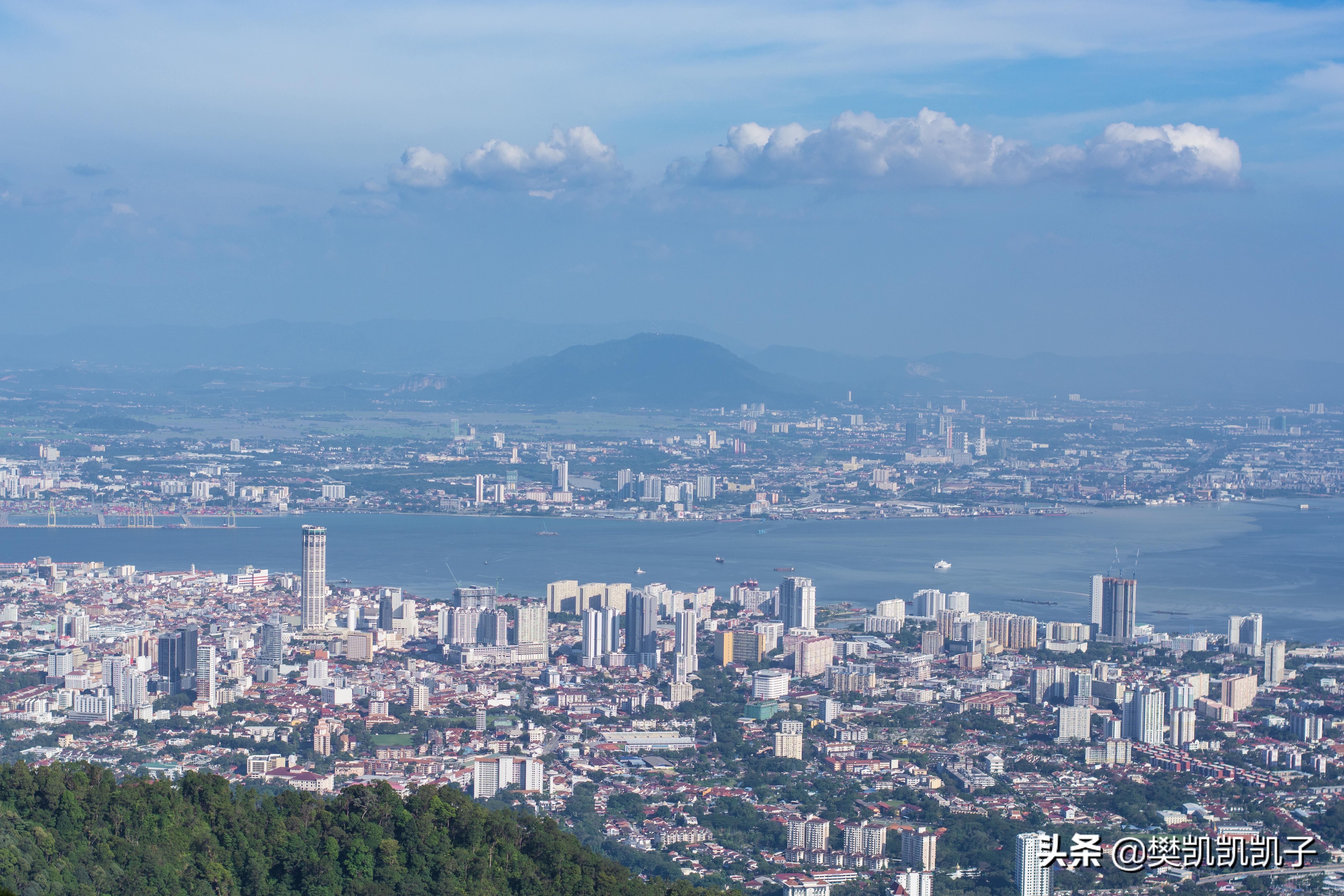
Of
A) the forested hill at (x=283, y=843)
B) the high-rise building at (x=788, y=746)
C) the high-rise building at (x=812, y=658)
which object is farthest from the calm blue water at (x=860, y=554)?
the forested hill at (x=283, y=843)

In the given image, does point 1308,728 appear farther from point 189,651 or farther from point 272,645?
point 189,651

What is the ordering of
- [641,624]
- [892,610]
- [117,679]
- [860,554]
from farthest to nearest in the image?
[860,554] → [892,610] → [641,624] → [117,679]

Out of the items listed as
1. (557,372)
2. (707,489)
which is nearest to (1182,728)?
(707,489)

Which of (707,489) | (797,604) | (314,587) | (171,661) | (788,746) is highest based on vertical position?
(707,489)

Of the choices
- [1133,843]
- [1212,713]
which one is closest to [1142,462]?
[1212,713]

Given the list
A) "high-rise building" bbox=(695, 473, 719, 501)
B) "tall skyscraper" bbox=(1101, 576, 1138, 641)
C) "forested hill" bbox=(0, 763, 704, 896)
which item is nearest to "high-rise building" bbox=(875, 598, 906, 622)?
"tall skyscraper" bbox=(1101, 576, 1138, 641)

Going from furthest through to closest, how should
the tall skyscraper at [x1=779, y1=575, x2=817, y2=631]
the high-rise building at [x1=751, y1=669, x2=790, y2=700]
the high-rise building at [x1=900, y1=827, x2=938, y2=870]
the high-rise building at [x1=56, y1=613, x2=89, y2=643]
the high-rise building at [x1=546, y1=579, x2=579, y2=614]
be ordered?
1. the high-rise building at [x1=546, y1=579, x2=579, y2=614]
2. the tall skyscraper at [x1=779, y1=575, x2=817, y2=631]
3. the high-rise building at [x1=56, y1=613, x2=89, y2=643]
4. the high-rise building at [x1=751, y1=669, x2=790, y2=700]
5. the high-rise building at [x1=900, y1=827, x2=938, y2=870]

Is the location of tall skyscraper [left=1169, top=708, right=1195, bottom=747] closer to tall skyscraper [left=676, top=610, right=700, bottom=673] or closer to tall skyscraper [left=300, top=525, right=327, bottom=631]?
tall skyscraper [left=676, top=610, right=700, bottom=673]
